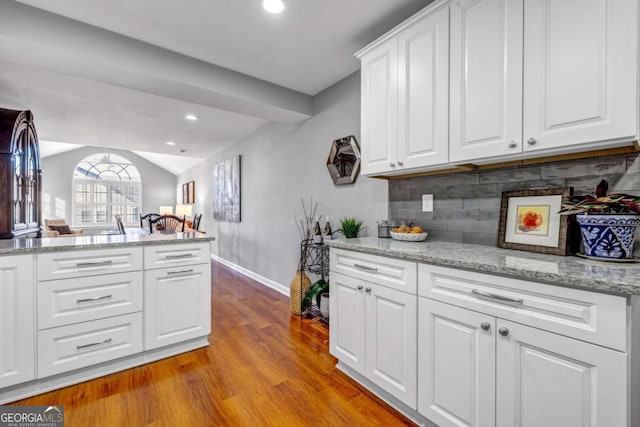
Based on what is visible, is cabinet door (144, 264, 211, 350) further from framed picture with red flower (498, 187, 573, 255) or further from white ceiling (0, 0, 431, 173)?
framed picture with red flower (498, 187, 573, 255)

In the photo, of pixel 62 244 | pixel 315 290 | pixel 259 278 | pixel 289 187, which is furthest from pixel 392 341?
pixel 259 278

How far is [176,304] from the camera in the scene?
7.28 ft

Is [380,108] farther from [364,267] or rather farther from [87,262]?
[87,262]

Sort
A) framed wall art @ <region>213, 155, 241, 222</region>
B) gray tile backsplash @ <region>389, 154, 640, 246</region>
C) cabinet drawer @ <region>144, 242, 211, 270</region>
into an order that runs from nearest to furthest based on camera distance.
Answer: gray tile backsplash @ <region>389, 154, 640, 246</region>, cabinet drawer @ <region>144, 242, 211, 270</region>, framed wall art @ <region>213, 155, 241, 222</region>

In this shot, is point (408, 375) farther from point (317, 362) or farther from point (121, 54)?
point (121, 54)

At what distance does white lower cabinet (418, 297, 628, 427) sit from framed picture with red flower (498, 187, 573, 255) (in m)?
0.54

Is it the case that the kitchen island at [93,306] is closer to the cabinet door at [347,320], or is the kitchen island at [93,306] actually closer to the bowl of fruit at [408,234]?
the cabinet door at [347,320]

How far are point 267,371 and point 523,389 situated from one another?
1.55 m

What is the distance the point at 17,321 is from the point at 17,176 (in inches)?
82.8

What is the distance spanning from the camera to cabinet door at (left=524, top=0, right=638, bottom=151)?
1.09 meters

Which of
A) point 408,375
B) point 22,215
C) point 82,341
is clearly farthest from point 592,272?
point 22,215

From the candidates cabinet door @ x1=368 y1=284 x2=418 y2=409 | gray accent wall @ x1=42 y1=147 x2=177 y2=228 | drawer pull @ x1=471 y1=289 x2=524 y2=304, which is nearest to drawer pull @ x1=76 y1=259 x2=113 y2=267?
cabinet door @ x1=368 y1=284 x2=418 y2=409

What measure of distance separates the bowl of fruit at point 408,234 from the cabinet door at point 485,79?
56 cm

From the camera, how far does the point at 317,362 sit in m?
2.14
